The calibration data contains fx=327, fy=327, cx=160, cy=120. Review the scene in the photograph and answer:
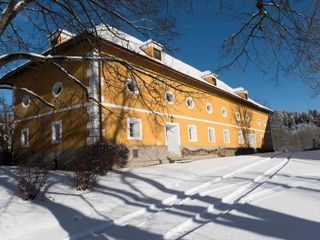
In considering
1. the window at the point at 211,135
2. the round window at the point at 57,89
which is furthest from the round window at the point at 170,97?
the round window at the point at 57,89

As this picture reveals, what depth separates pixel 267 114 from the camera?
4438 cm

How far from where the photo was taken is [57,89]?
61.6 ft

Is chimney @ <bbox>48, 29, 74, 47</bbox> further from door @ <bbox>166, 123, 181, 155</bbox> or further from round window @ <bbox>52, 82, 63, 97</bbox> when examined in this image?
door @ <bbox>166, 123, 181, 155</bbox>

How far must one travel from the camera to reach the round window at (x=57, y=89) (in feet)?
60.8

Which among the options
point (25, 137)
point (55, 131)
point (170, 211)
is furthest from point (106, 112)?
point (170, 211)

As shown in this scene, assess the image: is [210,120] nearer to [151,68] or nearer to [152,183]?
[151,68]

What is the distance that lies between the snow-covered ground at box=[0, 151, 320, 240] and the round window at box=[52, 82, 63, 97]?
884 centimetres

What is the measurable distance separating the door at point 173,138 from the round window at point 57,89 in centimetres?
735

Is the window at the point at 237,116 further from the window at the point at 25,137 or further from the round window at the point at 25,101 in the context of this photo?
the window at the point at 25,137

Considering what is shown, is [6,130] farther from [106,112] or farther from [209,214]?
[209,214]

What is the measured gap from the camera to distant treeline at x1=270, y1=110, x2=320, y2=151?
2050 inches

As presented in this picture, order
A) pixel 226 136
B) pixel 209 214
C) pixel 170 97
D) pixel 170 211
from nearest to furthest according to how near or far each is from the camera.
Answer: pixel 209 214
pixel 170 211
pixel 170 97
pixel 226 136

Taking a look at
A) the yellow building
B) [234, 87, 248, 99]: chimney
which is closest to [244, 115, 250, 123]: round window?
[234, 87, 248, 99]: chimney

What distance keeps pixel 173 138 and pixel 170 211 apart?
1521cm
